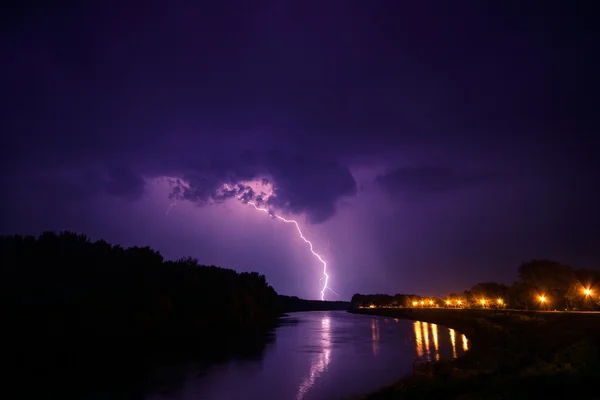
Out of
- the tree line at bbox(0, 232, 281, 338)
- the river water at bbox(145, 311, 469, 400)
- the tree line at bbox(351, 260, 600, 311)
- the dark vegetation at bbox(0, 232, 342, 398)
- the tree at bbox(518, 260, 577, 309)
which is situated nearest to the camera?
the river water at bbox(145, 311, 469, 400)

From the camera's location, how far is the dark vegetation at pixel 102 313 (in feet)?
130

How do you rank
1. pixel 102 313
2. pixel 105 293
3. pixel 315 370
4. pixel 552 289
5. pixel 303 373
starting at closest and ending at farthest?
pixel 303 373, pixel 315 370, pixel 102 313, pixel 105 293, pixel 552 289

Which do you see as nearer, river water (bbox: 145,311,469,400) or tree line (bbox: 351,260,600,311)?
river water (bbox: 145,311,469,400)

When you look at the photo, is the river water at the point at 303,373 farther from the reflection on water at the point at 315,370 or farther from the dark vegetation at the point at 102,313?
the dark vegetation at the point at 102,313

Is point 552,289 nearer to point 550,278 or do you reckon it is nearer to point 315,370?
point 550,278

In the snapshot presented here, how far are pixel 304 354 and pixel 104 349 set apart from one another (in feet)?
88.4

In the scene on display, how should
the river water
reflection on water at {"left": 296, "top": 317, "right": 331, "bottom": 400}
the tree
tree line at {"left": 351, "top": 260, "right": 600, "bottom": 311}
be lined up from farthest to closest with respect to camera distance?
the tree, tree line at {"left": 351, "top": 260, "right": 600, "bottom": 311}, reflection on water at {"left": 296, "top": 317, "right": 331, "bottom": 400}, the river water

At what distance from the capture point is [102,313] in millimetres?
61031

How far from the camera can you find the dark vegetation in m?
39.5

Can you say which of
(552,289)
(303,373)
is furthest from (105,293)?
(552,289)

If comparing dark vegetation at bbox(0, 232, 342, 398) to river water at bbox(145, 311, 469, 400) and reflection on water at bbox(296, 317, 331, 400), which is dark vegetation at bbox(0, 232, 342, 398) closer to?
river water at bbox(145, 311, 469, 400)

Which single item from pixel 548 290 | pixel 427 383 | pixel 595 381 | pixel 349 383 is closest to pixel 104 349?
pixel 349 383

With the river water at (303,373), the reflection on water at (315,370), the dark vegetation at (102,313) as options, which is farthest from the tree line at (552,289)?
the dark vegetation at (102,313)

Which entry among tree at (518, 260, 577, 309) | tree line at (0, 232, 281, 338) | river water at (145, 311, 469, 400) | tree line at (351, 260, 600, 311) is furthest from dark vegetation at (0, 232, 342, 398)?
tree at (518, 260, 577, 309)
